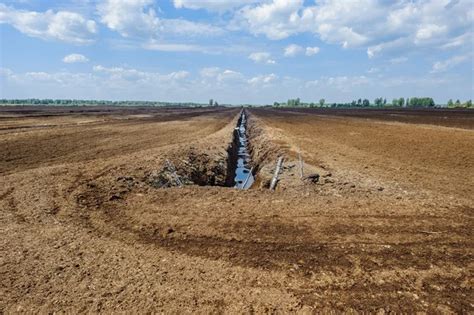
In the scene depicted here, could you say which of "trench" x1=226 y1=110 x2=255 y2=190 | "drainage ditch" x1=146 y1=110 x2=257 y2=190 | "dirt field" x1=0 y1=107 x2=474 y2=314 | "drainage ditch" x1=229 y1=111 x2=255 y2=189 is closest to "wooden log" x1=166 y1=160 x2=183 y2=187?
"drainage ditch" x1=146 y1=110 x2=257 y2=190

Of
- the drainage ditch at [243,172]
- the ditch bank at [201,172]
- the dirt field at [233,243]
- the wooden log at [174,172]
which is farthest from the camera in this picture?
the drainage ditch at [243,172]

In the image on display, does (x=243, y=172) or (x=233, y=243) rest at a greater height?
(x=233, y=243)

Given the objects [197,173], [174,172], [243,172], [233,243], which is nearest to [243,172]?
[243,172]

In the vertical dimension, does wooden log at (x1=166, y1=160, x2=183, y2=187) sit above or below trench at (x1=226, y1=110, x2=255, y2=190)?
above

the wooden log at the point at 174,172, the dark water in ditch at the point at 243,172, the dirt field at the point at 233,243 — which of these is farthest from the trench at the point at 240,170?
the dirt field at the point at 233,243

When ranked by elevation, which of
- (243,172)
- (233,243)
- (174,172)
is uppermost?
(174,172)

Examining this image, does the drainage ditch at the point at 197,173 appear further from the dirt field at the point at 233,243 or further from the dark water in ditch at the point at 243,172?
the dirt field at the point at 233,243

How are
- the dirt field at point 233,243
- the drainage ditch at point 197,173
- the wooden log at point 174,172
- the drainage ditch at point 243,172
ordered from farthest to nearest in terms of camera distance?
the drainage ditch at point 243,172, the wooden log at point 174,172, the drainage ditch at point 197,173, the dirt field at point 233,243

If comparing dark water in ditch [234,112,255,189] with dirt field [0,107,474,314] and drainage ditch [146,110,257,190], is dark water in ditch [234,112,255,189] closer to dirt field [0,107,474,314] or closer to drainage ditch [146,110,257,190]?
drainage ditch [146,110,257,190]

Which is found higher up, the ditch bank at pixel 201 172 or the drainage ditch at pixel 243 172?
the ditch bank at pixel 201 172

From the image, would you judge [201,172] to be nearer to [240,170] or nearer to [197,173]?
[197,173]

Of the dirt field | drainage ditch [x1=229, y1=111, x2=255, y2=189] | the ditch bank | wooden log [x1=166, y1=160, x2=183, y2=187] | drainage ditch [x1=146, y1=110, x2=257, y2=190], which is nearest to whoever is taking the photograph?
the dirt field

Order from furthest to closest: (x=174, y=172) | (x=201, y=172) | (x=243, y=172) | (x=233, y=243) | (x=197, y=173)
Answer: (x=243, y=172) → (x=201, y=172) → (x=197, y=173) → (x=174, y=172) → (x=233, y=243)

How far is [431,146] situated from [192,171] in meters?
14.2
